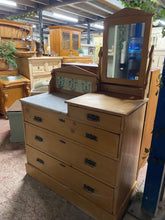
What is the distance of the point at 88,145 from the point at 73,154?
0.73 feet

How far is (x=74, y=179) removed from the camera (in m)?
1.54


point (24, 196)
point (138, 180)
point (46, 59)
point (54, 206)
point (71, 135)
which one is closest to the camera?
point (71, 135)

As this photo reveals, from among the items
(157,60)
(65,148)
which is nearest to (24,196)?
(65,148)

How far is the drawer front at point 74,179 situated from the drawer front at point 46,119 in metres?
0.35

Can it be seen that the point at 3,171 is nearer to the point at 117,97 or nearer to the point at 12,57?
the point at 117,97

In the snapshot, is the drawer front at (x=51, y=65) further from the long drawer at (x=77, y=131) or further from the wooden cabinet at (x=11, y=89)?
the long drawer at (x=77, y=131)

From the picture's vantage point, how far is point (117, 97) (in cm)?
138

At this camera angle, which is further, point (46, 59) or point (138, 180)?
point (46, 59)

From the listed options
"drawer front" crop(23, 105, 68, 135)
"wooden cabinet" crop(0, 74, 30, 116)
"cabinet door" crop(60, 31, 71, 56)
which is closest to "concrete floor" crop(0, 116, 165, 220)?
"drawer front" crop(23, 105, 68, 135)

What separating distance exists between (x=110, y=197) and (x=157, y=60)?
4.91ft

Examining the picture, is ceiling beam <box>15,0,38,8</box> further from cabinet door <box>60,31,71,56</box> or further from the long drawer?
the long drawer

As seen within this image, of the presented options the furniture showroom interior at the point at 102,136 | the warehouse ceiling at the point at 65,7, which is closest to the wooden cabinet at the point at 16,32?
the warehouse ceiling at the point at 65,7

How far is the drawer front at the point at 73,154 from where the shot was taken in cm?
127

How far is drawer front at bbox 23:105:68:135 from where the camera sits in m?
1.46
